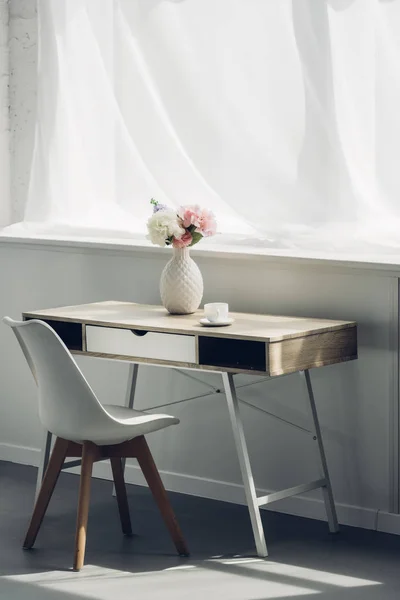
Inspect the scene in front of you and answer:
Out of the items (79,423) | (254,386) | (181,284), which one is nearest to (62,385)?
(79,423)

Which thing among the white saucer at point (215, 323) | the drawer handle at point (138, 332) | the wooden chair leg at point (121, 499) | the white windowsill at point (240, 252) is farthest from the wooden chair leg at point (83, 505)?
the white windowsill at point (240, 252)

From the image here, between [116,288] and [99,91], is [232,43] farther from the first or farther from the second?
[116,288]

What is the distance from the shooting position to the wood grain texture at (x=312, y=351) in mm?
3414

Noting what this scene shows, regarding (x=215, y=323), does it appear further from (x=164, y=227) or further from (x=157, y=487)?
(x=157, y=487)

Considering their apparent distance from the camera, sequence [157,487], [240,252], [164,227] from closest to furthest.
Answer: [157,487] < [164,227] < [240,252]

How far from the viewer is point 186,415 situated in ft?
14.0

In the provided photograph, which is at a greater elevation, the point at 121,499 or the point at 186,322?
the point at 186,322

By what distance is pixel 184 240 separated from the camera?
3.78 meters

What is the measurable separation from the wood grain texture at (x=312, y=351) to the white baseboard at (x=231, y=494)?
58cm

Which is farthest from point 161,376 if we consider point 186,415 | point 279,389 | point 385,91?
point 385,91

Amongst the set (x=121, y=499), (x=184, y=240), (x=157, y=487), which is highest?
(x=184, y=240)

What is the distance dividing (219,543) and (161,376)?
0.85m

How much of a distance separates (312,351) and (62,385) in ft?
2.66

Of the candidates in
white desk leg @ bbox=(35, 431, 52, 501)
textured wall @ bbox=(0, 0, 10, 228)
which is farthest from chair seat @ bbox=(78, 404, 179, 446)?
textured wall @ bbox=(0, 0, 10, 228)
